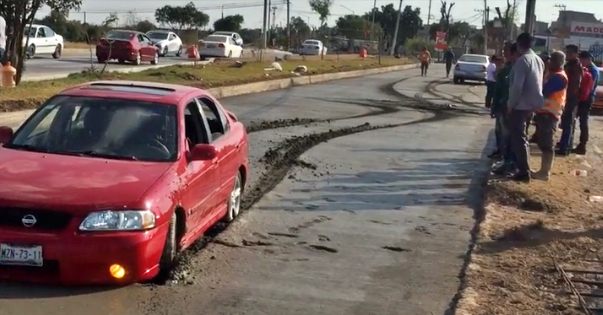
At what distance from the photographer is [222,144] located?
840 cm

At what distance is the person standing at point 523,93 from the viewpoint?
11352 millimetres

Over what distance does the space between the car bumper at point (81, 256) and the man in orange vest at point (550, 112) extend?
7154 millimetres

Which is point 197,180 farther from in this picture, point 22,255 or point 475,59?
point 475,59

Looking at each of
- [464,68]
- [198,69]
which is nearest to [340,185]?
[198,69]

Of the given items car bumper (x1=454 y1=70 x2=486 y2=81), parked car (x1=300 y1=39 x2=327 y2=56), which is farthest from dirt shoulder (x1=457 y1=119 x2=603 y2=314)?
parked car (x1=300 y1=39 x2=327 y2=56)

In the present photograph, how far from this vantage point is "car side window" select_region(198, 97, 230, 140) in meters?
8.41

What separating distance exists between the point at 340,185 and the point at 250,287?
186 inches

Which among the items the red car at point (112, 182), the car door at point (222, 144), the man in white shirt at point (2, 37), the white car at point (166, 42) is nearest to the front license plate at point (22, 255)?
the red car at point (112, 182)

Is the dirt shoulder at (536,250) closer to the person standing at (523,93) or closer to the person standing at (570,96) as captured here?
the person standing at (523,93)

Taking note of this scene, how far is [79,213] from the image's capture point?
602cm

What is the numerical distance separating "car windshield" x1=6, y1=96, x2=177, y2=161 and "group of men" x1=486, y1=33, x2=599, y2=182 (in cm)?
529

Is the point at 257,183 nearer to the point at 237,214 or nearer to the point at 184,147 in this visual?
the point at 237,214

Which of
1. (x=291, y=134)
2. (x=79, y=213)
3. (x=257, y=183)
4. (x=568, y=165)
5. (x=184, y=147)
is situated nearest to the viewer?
(x=79, y=213)

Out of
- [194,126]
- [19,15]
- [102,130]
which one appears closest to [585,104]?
[194,126]
